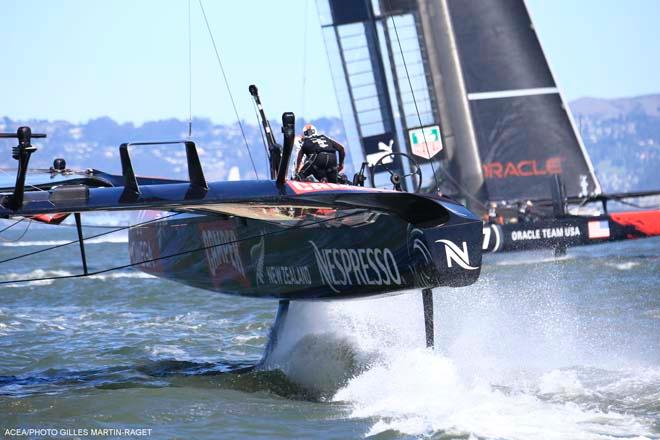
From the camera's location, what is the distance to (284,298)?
22.6ft

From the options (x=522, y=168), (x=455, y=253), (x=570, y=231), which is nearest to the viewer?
(x=455, y=253)

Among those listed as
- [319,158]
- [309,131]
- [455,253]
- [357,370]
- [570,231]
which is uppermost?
[309,131]

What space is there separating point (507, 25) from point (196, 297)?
745 cm

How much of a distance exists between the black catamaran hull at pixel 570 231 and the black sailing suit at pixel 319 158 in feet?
28.2

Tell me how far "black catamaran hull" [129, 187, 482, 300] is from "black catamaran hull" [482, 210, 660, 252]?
7.75 meters

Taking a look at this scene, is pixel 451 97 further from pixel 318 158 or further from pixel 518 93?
pixel 318 158

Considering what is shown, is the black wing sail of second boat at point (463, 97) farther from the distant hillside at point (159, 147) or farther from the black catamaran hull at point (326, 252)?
the distant hillside at point (159, 147)

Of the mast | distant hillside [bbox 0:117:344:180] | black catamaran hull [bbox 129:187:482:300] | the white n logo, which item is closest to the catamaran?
the mast

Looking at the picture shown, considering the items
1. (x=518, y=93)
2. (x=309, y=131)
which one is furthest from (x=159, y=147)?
(x=309, y=131)

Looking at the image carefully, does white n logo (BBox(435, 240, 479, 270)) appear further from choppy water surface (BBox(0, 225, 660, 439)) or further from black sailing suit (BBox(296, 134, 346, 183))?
black sailing suit (BBox(296, 134, 346, 183))

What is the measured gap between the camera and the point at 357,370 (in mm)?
6289

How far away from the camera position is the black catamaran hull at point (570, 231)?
47.9 ft

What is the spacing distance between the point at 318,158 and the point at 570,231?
9.42 metres

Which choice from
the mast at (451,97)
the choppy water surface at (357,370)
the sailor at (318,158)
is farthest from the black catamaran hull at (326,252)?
the mast at (451,97)
